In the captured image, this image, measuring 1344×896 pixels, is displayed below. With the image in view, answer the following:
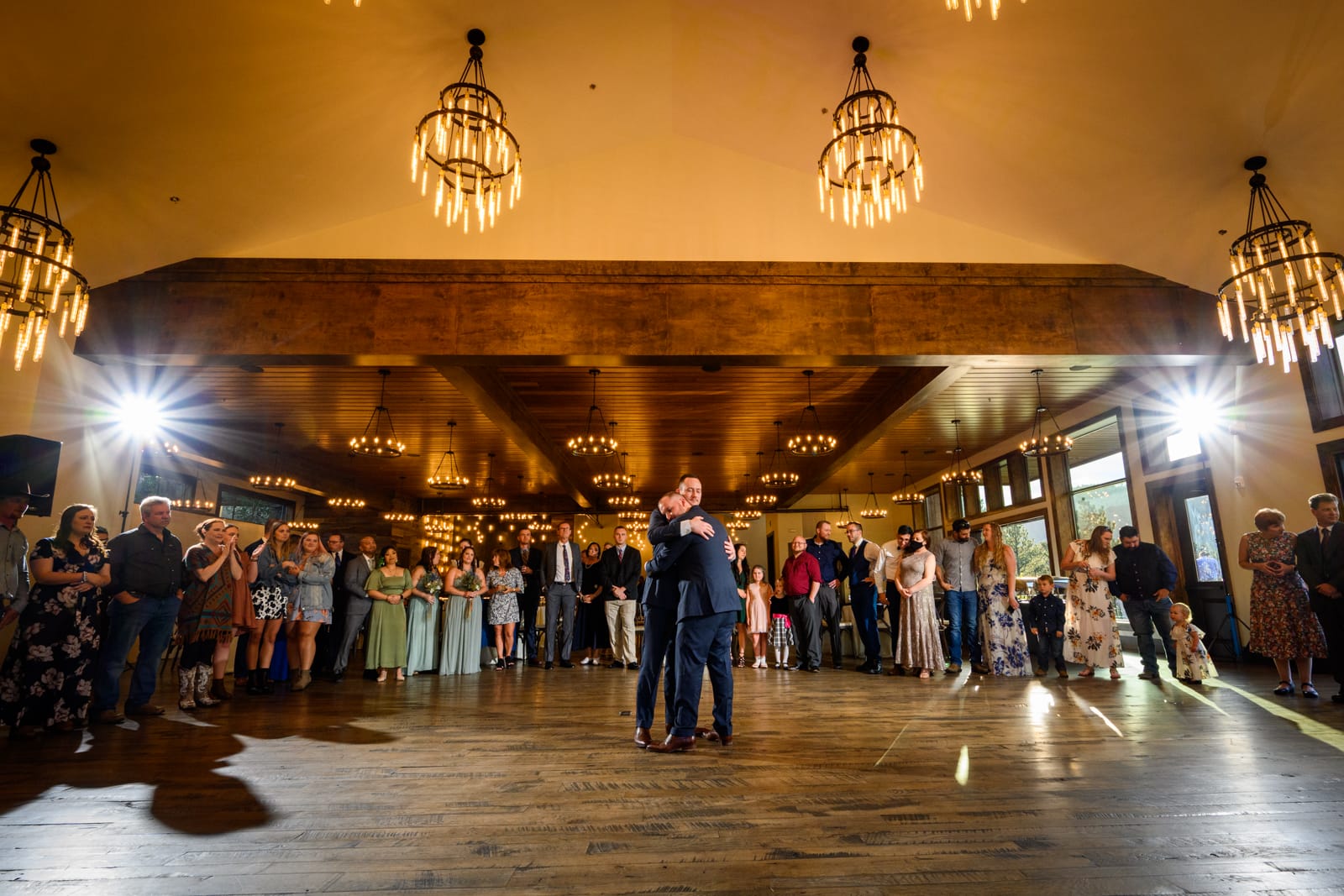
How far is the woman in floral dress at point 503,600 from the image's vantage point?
7.27 meters

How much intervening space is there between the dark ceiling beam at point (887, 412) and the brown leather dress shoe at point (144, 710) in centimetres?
729

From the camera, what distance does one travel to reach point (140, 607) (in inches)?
160

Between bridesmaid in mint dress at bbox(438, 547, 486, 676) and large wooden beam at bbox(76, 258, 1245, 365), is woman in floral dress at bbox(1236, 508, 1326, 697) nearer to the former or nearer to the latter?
large wooden beam at bbox(76, 258, 1245, 365)

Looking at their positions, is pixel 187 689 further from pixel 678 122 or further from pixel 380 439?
pixel 678 122

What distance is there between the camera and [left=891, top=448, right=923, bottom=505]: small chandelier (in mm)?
14266

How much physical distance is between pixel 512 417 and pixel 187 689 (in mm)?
5295

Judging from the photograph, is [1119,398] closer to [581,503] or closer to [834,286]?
[834,286]

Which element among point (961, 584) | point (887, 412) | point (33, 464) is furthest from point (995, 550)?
point (33, 464)

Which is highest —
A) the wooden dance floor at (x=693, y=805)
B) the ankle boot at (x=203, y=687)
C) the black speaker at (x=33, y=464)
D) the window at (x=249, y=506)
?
the window at (x=249, y=506)

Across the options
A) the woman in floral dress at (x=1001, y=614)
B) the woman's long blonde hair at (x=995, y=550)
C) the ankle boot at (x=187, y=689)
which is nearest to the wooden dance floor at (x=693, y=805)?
the ankle boot at (x=187, y=689)

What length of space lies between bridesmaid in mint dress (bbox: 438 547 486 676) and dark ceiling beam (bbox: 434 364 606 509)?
1.92 meters

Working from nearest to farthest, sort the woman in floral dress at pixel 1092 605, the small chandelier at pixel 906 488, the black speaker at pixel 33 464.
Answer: the black speaker at pixel 33 464, the woman in floral dress at pixel 1092 605, the small chandelier at pixel 906 488

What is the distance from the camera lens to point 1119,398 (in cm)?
966

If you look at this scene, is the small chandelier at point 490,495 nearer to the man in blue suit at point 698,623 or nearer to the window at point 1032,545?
the man in blue suit at point 698,623
